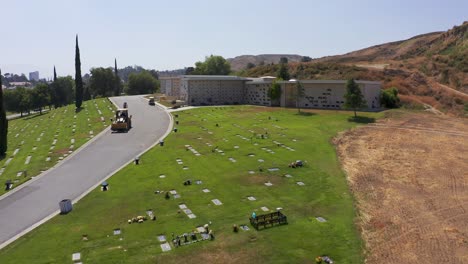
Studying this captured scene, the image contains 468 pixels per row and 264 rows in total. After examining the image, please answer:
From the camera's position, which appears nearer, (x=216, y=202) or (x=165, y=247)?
(x=165, y=247)

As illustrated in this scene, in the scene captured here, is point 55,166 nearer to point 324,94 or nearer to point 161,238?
point 161,238

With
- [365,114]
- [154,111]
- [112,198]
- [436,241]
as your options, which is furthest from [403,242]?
[154,111]

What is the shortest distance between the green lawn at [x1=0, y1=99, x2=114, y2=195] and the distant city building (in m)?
16.6

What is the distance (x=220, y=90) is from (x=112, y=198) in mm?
54286

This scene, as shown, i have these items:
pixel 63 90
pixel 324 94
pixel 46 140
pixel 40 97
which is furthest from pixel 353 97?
pixel 63 90

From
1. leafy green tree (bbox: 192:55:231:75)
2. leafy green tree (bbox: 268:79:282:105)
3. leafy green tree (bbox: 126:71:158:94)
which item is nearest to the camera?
leafy green tree (bbox: 268:79:282:105)

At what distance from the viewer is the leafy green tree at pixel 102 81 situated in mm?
115306

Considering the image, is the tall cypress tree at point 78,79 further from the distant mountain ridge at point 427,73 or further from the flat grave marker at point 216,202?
the flat grave marker at point 216,202

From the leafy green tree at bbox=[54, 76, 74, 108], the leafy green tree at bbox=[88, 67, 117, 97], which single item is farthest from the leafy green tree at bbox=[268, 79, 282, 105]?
the leafy green tree at bbox=[54, 76, 74, 108]

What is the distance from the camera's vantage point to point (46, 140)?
4962cm

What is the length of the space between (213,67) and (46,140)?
71.0 m

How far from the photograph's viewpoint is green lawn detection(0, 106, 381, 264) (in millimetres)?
17578

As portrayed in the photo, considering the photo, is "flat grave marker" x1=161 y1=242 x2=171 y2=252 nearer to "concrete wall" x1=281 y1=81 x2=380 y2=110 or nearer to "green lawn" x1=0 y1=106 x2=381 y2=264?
"green lawn" x1=0 y1=106 x2=381 y2=264

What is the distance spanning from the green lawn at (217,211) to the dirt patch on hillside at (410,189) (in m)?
1.32
